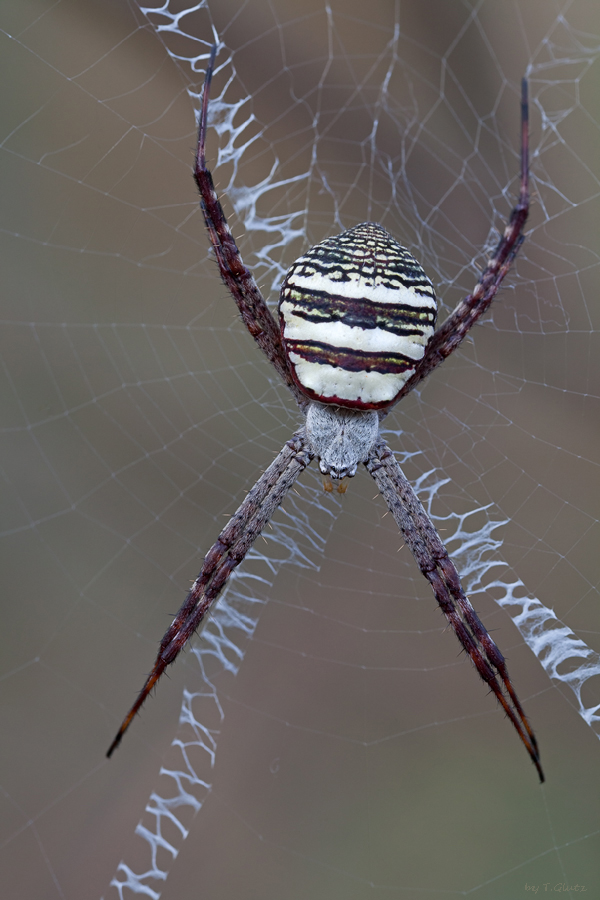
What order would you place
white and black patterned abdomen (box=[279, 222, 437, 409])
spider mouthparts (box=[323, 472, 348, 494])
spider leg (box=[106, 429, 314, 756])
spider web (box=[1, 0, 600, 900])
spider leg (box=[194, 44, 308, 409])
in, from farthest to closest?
spider web (box=[1, 0, 600, 900]) < spider mouthparts (box=[323, 472, 348, 494]) < spider leg (box=[106, 429, 314, 756]) < spider leg (box=[194, 44, 308, 409]) < white and black patterned abdomen (box=[279, 222, 437, 409])

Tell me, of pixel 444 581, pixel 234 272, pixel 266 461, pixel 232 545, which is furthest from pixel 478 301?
pixel 266 461

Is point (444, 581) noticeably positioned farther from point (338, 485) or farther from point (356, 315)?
point (356, 315)

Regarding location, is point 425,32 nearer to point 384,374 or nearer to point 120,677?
point 384,374

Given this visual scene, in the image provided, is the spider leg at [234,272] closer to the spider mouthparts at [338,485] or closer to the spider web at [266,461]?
the spider mouthparts at [338,485]

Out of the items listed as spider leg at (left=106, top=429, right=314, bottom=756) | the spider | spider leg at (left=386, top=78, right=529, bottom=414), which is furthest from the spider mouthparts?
spider leg at (left=386, top=78, right=529, bottom=414)

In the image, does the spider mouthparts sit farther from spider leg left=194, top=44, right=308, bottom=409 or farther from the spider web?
the spider web

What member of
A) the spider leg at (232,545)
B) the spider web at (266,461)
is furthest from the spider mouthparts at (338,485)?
the spider web at (266,461)
